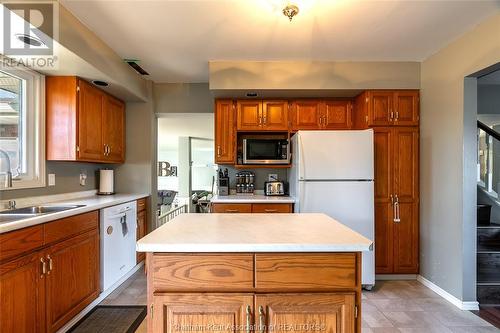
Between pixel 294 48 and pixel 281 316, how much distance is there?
94.8 inches

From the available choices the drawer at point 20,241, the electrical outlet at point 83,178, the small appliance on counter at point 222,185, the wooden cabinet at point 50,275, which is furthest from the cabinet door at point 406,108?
the electrical outlet at point 83,178

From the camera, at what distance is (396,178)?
10.3 ft

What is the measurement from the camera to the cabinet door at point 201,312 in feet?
4.04

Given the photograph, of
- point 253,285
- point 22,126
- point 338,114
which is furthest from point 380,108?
point 22,126

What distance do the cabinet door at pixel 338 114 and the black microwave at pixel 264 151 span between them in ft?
2.06

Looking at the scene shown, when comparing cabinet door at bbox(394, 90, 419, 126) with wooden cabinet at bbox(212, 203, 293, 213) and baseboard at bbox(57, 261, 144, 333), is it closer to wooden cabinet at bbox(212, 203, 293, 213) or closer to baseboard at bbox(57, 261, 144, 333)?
wooden cabinet at bbox(212, 203, 293, 213)

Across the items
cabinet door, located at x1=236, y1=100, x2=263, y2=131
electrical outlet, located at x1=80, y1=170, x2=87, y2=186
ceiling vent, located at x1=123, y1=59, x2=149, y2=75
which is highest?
ceiling vent, located at x1=123, y1=59, x2=149, y2=75

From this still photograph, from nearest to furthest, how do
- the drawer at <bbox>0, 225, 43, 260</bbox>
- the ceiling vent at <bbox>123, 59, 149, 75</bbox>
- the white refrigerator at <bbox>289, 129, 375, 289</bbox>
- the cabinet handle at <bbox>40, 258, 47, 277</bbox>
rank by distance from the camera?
1. the drawer at <bbox>0, 225, 43, 260</bbox>
2. the cabinet handle at <bbox>40, 258, 47, 277</bbox>
3. the white refrigerator at <bbox>289, 129, 375, 289</bbox>
4. the ceiling vent at <bbox>123, 59, 149, 75</bbox>

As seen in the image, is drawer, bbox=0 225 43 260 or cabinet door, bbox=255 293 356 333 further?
drawer, bbox=0 225 43 260

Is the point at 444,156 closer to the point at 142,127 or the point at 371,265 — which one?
the point at 371,265

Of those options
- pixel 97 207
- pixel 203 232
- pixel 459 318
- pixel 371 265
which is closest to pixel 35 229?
pixel 97 207

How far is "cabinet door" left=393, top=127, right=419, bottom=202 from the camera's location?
315 cm

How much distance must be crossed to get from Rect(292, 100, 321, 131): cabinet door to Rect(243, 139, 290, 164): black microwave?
0.98 feet

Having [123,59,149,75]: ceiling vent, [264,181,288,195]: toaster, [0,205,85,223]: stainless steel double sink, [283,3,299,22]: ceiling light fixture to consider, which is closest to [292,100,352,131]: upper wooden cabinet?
[264,181,288,195]: toaster
